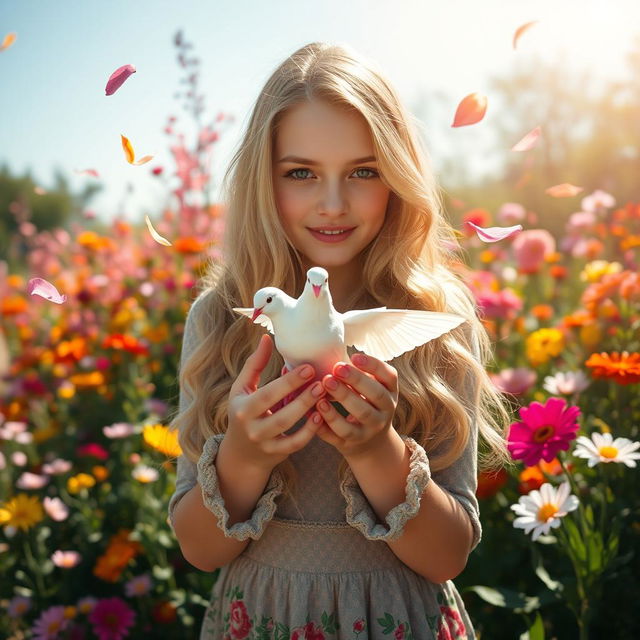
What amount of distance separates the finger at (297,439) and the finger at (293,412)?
1 centimetres

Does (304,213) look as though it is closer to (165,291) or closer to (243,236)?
(243,236)

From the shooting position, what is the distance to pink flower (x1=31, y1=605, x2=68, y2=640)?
4.98ft

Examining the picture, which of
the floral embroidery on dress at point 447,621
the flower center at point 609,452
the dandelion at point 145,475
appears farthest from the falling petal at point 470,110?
the dandelion at point 145,475

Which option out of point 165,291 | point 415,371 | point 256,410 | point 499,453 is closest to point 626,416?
point 499,453

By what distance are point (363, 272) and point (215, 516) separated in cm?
45

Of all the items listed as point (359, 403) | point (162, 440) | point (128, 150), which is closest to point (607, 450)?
point (359, 403)

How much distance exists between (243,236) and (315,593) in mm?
572

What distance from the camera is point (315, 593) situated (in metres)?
0.99

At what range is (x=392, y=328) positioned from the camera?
0.81 metres

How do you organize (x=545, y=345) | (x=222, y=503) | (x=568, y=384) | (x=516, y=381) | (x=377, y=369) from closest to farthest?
(x=377, y=369)
(x=222, y=503)
(x=568, y=384)
(x=516, y=381)
(x=545, y=345)

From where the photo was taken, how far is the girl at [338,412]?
3.02 feet

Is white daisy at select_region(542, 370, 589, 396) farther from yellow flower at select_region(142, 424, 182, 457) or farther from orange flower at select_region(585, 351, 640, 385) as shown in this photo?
yellow flower at select_region(142, 424, 182, 457)

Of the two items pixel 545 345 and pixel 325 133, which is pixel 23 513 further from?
pixel 545 345

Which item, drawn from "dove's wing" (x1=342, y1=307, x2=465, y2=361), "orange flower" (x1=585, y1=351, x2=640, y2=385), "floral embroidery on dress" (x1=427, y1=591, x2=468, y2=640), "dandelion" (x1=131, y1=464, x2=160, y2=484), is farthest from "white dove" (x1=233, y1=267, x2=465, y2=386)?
"dandelion" (x1=131, y1=464, x2=160, y2=484)
